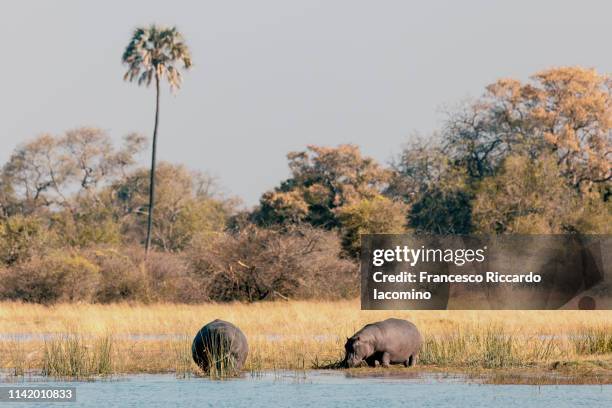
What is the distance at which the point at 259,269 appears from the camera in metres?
40.3

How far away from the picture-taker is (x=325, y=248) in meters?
42.3

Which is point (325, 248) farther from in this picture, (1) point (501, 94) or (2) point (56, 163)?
(2) point (56, 163)

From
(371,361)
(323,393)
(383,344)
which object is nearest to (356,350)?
(383,344)

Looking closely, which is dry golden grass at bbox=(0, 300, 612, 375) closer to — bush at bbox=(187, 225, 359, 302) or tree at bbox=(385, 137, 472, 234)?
bush at bbox=(187, 225, 359, 302)

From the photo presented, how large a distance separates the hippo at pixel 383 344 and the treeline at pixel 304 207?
1933cm

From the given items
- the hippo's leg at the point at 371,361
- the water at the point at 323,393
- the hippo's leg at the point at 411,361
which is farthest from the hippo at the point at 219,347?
the hippo's leg at the point at 411,361

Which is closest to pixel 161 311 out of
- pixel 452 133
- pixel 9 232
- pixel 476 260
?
pixel 9 232

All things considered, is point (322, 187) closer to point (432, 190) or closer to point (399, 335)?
point (432, 190)

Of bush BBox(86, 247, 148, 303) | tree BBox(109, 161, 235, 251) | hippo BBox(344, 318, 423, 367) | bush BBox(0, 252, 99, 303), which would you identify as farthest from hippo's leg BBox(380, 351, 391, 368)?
tree BBox(109, 161, 235, 251)

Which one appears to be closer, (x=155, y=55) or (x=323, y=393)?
(x=323, y=393)

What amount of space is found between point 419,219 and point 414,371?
38.6m

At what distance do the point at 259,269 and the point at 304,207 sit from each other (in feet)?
66.7

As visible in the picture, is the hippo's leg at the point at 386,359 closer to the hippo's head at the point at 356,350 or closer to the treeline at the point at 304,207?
Result: the hippo's head at the point at 356,350

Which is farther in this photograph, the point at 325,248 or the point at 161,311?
Result: the point at 325,248
